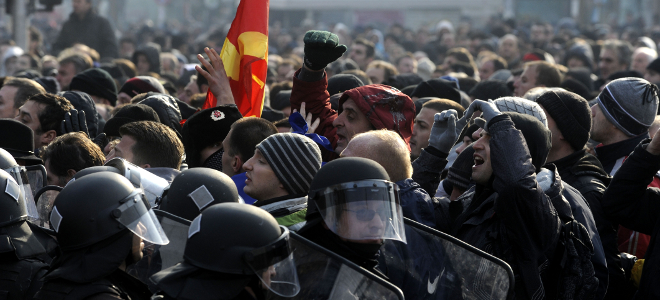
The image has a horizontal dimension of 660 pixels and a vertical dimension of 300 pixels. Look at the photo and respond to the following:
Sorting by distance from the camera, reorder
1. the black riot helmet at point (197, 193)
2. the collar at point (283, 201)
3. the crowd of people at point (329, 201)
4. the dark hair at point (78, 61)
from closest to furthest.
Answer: the crowd of people at point (329, 201) < the black riot helmet at point (197, 193) < the collar at point (283, 201) < the dark hair at point (78, 61)

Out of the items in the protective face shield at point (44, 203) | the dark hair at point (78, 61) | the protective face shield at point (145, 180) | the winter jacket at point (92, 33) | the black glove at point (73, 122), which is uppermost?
the protective face shield at point (145, 180)

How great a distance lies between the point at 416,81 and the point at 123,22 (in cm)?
3913

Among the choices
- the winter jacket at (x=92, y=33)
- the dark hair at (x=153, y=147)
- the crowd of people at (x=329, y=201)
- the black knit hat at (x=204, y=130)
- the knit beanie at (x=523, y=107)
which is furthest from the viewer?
the winter jacket at (x=92, y=33)

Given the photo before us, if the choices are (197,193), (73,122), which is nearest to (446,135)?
(197,193)

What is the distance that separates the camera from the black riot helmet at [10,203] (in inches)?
108

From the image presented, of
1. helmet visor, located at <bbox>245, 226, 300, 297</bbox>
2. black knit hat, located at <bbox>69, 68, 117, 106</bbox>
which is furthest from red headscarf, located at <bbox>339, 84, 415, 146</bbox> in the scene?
black knit hat, located at <bbox>69, 68, 117, 106</bbox>

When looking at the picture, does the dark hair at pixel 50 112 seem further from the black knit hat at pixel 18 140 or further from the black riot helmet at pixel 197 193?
the black riot helmet at pixel 197 193

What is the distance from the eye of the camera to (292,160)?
3.14 meters

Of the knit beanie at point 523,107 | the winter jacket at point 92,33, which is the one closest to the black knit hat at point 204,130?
the knit beanie at point 523,107

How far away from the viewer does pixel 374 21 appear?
37.7m

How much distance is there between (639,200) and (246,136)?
2.06 meters

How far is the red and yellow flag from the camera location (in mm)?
5129

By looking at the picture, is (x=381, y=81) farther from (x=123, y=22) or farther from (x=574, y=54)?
(x=123, y=22)

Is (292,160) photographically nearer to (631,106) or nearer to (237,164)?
(237,164)
